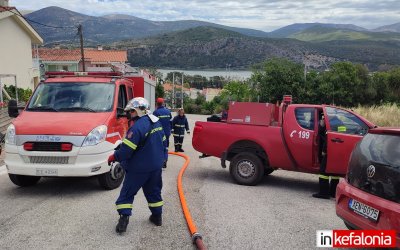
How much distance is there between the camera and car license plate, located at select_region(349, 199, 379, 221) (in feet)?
14.9

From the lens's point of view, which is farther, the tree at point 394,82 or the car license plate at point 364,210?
the tree at point 394,82

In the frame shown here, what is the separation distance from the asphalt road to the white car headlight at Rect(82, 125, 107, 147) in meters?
0.95

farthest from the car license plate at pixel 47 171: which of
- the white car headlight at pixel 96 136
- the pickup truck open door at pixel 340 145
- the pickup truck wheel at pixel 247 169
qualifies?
the pickup truck open door at pixel 340 145

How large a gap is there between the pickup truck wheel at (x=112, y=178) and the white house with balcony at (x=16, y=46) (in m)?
22.0

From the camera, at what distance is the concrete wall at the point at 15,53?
94.5 ft

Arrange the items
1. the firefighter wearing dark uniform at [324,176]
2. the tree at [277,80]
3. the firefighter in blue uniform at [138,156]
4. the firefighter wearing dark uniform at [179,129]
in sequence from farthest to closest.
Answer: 1. the tree at [277,80]
2. the firefighter wearing dark uniform at [179,129]
3. the firefighter wearing dark uniform at [324,176]
4. the firefighter in blue uniform at [138,156]

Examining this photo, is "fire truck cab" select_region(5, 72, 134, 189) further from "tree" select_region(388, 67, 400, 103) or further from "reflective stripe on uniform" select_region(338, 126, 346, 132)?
"tree" select_region(388, 67, 400, 103)

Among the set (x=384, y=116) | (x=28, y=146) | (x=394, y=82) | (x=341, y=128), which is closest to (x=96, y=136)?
(x=28, y=146)

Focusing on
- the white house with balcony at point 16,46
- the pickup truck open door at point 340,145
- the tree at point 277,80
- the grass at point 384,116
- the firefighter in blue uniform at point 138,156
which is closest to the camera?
the firefighter in blue uniform at point 138,156

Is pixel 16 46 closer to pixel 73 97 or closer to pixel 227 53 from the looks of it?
pixel 73 97

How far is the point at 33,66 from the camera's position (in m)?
35.0

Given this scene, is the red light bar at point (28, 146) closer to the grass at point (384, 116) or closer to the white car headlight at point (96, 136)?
the white car headlight at point (96, 136)

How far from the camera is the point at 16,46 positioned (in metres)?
30.6

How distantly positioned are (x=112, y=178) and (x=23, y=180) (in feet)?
5.46
